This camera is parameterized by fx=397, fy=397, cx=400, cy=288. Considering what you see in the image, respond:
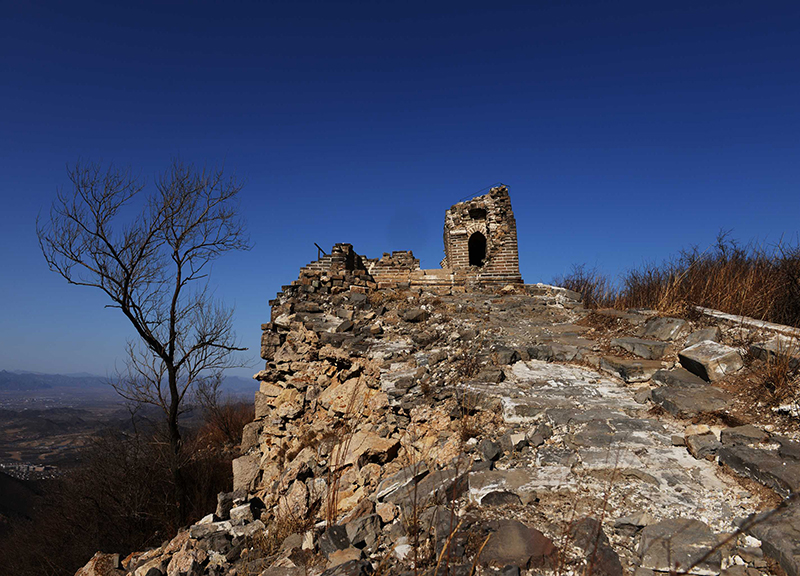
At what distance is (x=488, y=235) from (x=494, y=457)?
354 inches

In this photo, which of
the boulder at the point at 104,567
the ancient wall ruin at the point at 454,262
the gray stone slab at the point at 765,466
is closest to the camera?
the gray stone slab at the point at 765,466

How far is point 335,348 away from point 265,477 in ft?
6.31

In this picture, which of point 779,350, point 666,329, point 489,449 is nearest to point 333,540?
point 489,449

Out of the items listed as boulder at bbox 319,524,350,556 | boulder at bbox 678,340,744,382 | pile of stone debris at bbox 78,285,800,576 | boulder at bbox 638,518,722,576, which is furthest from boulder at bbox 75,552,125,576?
boulder at bbox 678,340,744,382

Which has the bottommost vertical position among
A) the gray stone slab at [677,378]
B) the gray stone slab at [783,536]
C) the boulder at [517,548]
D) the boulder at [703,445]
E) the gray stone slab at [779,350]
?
the boulder at [517,548]

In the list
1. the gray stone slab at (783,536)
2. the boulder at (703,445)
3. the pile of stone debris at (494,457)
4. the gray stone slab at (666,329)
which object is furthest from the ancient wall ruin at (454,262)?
the gray stone slab at (783,536)

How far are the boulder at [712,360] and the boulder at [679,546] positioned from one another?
7.15 ft

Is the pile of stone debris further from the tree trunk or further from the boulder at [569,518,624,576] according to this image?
the tree trunk

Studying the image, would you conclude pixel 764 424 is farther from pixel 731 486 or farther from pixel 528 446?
pixel 528 446

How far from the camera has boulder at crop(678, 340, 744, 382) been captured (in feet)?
12.2

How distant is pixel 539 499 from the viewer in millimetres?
2441

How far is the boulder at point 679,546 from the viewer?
180 cm

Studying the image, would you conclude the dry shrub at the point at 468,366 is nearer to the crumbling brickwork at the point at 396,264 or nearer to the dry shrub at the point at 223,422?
the crumbling brickwork at the point at 396,264

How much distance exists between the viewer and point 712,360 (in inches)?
149
